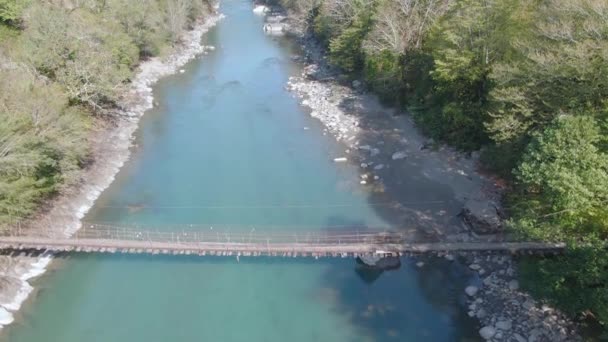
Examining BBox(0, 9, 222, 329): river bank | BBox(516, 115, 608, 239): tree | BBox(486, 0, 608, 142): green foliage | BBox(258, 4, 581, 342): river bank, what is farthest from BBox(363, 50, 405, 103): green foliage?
BBox(516, 115, 608, 239): tree

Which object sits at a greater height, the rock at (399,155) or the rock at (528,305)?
the rock at (399,155)

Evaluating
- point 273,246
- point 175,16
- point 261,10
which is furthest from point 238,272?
point 261,10

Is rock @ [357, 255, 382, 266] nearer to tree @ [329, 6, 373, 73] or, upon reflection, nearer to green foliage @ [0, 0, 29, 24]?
tree @ [329, 6, 373, 73]

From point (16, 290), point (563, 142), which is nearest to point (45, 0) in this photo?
point (16, 290)

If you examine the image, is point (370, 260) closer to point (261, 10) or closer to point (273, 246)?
point (273, 246)

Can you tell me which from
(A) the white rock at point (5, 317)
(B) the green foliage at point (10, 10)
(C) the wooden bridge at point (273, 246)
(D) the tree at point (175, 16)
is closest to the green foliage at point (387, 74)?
(C) the wooden bridge at point (273, 246)

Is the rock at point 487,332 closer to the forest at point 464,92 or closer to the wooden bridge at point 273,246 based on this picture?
the forest at point 464,92

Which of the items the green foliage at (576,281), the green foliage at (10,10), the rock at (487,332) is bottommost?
the rock at (487,332)
